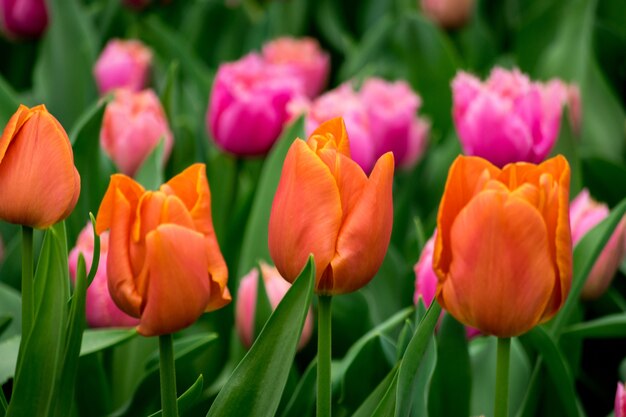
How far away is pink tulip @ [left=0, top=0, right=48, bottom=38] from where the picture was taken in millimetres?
1812

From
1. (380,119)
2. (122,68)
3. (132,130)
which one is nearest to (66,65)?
(122,68)

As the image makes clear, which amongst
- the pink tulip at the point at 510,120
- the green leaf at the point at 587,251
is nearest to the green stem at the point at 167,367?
Result: the green leaf at the point at 587,251

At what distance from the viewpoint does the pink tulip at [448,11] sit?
185cm

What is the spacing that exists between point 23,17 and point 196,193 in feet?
4.07

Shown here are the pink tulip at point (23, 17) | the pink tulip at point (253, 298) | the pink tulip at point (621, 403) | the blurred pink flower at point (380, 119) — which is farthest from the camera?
the pink tulip at point (23, 17)

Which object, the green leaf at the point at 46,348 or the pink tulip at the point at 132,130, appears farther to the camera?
the pink tulip at the point at 132,130

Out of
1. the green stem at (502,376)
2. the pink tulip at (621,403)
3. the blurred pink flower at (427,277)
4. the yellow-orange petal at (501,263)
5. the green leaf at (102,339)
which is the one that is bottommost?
the pink tulip at (621,403)

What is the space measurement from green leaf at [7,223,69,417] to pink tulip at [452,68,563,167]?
555 mm

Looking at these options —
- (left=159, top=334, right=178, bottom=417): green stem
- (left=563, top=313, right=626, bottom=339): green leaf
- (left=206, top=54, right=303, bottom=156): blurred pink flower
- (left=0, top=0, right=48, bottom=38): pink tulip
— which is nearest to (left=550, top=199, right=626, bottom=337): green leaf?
(left=563, top=313, right=626, bottom=339): green leaf

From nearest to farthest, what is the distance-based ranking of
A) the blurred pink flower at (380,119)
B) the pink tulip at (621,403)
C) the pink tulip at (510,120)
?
1. the pink tulip at (621,403)
2. the pink tulip at (510,120)
3. the blurred pink flower at (380,119)

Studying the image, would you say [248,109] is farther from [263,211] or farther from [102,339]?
[102,339]

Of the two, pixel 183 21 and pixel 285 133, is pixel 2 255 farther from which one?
pixel 183 21

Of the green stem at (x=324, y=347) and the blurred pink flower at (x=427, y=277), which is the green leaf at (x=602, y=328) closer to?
the blurred pink flower at (x=427, y=277)

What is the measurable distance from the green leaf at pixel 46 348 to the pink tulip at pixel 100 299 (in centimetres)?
19
